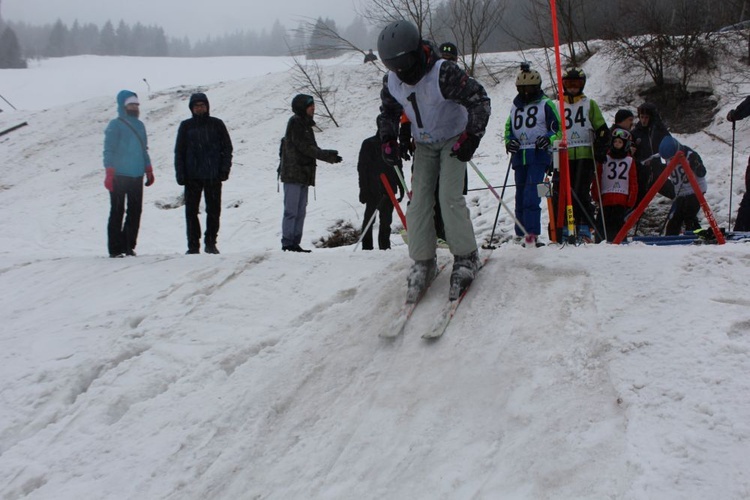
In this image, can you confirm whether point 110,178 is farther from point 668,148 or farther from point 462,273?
point 668,148

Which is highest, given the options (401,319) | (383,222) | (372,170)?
(372,170)

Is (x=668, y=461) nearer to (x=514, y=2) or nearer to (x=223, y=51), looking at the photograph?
(x=514, y=2)

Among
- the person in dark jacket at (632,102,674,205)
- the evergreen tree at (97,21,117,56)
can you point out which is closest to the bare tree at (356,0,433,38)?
the person in dark jacket at (632,102,674,205)

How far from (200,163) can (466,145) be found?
4.27 m

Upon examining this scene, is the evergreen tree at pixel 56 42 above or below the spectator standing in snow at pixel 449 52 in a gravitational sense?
above

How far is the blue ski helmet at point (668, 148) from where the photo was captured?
7117 millimetres

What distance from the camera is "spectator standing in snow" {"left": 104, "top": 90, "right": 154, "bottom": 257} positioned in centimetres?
696

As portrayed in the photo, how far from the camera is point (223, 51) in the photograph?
16000 cm

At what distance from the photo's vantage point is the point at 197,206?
7.25 metres

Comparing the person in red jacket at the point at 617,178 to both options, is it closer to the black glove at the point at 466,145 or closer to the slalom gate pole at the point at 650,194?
the slalom gate pole at the point at 650,194

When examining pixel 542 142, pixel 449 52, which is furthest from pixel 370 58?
pixel 542 142

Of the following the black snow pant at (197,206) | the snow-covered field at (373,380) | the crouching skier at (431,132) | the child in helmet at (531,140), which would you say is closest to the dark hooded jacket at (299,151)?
the black snow pant at (197,206)

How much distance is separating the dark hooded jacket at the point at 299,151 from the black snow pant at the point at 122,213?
1837 millimetres

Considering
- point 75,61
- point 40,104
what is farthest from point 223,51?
point 40,104
